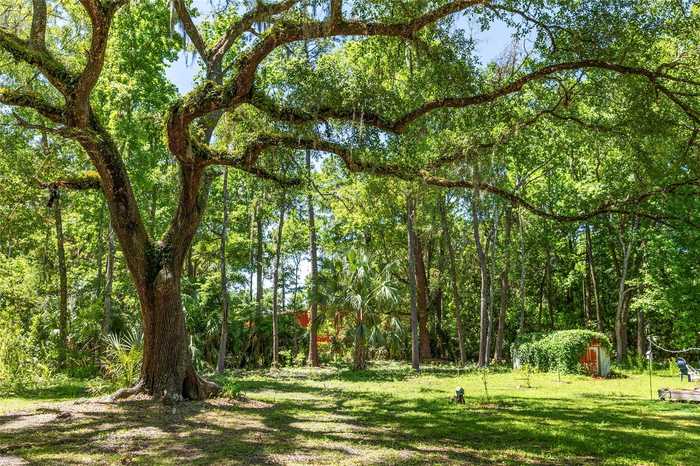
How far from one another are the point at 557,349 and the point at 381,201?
10603 mm

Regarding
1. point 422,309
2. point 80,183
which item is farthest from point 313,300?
point 80,183

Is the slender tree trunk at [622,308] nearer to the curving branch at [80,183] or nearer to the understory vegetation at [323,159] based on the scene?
the understory vegetation at [323,159]

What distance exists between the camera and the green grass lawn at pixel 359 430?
5801mm

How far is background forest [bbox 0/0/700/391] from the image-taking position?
9.09 meters

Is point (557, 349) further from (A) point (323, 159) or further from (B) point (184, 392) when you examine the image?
(B) point (184, 392)

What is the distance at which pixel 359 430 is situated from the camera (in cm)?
762

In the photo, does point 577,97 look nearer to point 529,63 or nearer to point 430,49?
point 529,63

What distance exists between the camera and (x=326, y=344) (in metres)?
27.9

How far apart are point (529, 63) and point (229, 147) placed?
5811 mm

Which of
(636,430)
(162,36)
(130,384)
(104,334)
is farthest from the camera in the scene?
(162,36)

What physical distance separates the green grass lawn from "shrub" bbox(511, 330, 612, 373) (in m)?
6.07

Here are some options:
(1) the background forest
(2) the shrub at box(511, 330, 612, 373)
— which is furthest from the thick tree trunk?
(2) the shrub at box(511, 330, 612, 373)

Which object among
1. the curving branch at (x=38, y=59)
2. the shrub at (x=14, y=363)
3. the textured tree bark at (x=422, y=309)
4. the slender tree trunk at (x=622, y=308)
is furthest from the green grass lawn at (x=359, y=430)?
the textured tree bark at (x=422, y=309)

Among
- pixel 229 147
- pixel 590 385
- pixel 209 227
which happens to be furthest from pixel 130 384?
pixel 209 227
